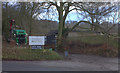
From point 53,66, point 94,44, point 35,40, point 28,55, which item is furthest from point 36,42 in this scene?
point 94,44

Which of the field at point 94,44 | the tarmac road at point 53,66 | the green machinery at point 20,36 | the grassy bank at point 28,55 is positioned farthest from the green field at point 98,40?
the green machinery at point 20,36

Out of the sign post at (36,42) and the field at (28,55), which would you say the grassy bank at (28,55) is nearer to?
the field at (28,55)

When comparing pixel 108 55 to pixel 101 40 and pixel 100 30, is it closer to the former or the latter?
pixel 101 40

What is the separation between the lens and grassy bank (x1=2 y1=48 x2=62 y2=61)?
980 centimetres

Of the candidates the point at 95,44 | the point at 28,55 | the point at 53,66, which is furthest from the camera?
the point at 95,44

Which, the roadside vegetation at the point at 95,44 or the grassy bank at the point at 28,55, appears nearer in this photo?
the grassy bank at the point at 28,55

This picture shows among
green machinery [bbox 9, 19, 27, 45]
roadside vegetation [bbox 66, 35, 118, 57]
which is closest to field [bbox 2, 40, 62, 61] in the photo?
roadside vegetation [bbox 66, 35, 118, 57]

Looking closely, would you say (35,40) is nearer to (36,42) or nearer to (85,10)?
(36,42)

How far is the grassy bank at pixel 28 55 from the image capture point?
386 inches

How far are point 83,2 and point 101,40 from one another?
12.1ft

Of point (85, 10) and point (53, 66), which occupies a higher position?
point (85, 10)

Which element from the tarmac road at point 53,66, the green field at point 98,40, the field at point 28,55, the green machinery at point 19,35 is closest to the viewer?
the tarmac road at point 53,66

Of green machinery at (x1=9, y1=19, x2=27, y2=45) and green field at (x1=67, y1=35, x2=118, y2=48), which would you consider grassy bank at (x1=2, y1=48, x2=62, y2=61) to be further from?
green machinery at (x1=9, y1=19, x2=27, y2=45)

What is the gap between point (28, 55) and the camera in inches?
404
